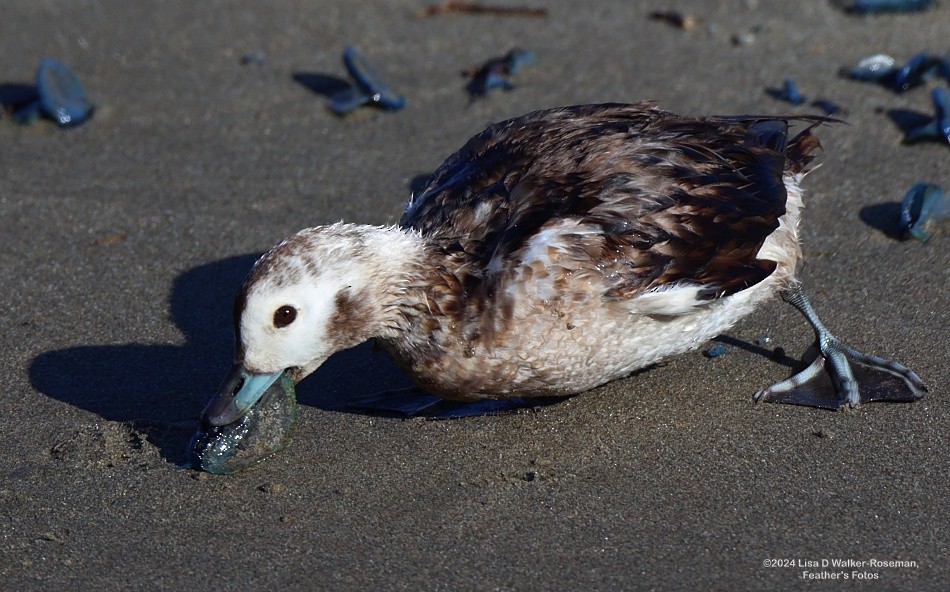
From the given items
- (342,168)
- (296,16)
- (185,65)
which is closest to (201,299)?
(342,168)

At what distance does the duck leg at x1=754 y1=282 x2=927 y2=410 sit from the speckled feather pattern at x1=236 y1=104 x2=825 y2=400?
354 millimetres

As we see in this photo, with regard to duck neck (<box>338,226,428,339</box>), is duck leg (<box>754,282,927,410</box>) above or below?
below

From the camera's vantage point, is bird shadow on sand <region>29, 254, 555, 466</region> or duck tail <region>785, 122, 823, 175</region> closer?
bird shadow on sand <region>29, 254, 555, 466</region>

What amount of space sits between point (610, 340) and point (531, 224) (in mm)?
547

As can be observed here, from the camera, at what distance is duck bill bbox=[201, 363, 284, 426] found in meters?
4.35

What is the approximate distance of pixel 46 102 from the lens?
23.9 feet

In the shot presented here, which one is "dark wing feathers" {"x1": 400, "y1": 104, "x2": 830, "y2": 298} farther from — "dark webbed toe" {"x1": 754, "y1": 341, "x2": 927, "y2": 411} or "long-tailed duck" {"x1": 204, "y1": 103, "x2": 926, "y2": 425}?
"dark webbed toe" {"x1": 754, "y1": 341, "x2": 927, "y2": 411}

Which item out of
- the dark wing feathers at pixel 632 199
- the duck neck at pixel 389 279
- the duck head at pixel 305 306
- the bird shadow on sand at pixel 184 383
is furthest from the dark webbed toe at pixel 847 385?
the duck head at pixel 305 306

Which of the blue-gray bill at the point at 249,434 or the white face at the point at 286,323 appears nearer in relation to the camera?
the white face at the point at 286,323

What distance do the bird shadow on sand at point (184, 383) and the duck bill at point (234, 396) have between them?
0.39 m

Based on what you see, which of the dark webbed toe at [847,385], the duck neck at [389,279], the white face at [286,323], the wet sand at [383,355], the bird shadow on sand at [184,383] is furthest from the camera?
the bird shadow on sand at [184,383]

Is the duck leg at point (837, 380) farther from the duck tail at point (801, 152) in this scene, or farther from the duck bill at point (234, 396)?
the duck bill at point (234, 396)

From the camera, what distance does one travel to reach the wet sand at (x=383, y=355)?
4102 millimetres

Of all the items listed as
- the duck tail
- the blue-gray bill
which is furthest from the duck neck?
the duck tail
